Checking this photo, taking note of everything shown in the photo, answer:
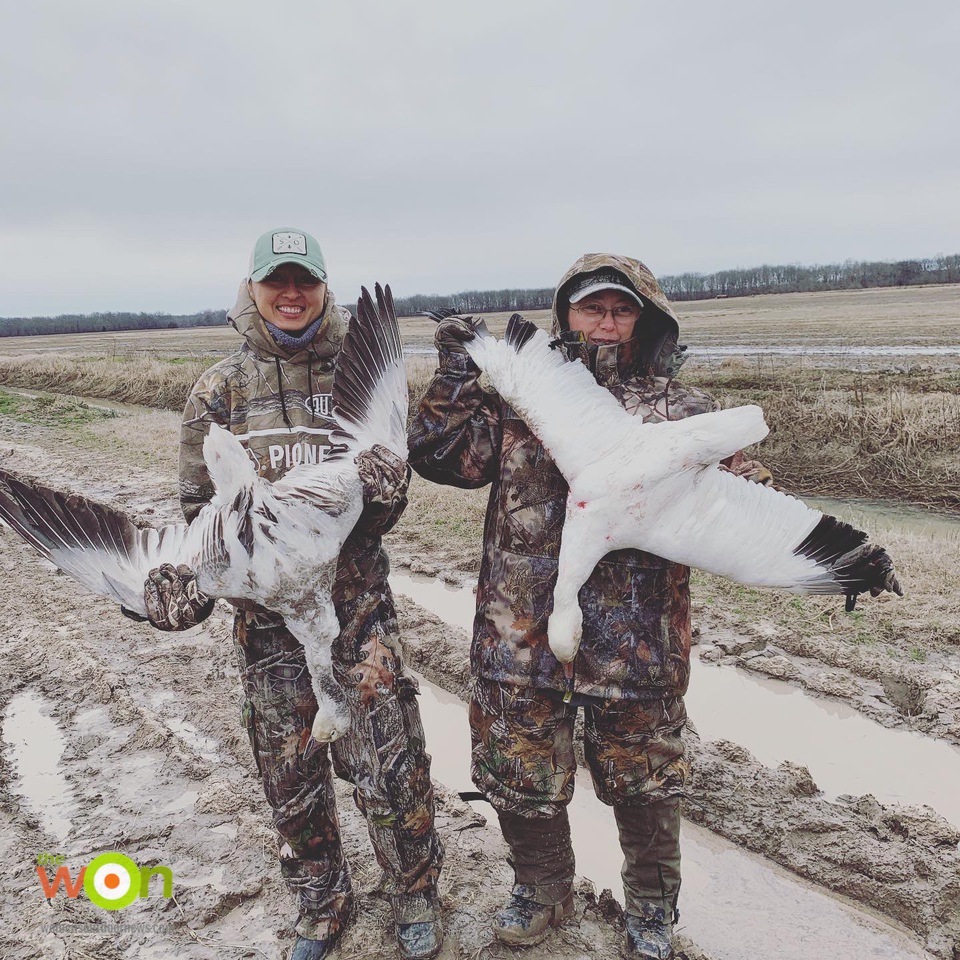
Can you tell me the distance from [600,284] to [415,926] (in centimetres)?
259

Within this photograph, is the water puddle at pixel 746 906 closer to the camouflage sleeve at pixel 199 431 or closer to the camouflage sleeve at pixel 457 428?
the camouflage sleeve at pixel 457 428

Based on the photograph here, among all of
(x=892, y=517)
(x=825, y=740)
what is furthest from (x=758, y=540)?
(x=892, y=517)

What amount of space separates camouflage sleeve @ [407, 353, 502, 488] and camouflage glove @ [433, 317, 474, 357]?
0.08 feet

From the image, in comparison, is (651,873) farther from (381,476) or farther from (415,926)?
(381,476)

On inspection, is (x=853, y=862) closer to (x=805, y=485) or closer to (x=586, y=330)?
(x=586, y=330)

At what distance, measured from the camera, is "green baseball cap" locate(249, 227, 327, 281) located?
260 cm

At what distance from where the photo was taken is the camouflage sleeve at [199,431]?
9.18 feet

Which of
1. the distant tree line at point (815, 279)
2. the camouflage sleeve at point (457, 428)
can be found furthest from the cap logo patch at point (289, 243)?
the distant tree line at point (815, 279)

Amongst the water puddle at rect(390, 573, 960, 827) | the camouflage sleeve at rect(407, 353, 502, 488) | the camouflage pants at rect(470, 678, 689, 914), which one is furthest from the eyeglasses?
the water puddle at rect(390, 573, 960, 827)

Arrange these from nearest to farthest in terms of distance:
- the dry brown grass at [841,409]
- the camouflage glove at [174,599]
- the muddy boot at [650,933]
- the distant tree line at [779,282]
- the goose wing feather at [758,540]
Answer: the camouflage glove at [174,599] → the goose wing feather at [758,540] → the muddy boot at [650,933] → the dry brown grass at [841,409] → the distant tree line at [779,282]

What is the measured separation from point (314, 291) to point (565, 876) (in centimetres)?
252

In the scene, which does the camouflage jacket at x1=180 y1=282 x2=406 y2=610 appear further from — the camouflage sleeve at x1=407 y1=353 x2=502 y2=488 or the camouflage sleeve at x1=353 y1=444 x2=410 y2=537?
the camouflage sleeve at x1=407 y1=353 x2=502 y2=488

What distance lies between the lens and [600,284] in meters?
2.78

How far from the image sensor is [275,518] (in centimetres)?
243
